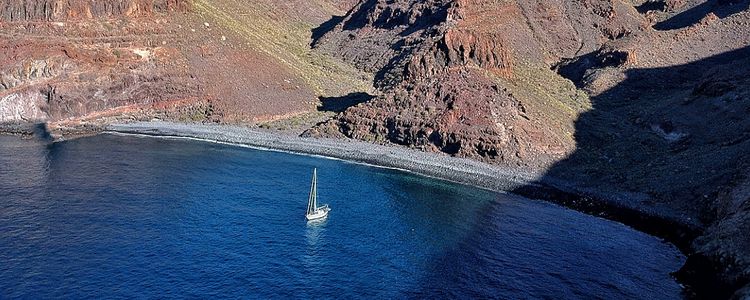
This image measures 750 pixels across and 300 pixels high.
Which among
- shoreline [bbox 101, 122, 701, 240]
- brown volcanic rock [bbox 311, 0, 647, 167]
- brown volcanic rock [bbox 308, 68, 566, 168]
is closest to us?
shoreline [bbox 101, 122, 701, 240]

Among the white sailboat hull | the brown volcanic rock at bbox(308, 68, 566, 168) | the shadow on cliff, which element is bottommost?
the white sailboat hull

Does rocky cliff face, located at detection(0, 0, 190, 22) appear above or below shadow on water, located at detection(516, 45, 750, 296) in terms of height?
above

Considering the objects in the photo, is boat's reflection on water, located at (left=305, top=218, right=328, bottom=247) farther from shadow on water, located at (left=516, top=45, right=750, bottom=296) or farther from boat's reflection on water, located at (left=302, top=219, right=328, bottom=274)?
shadow on water, located at (left=516, top=45, right=750, bottom=296)

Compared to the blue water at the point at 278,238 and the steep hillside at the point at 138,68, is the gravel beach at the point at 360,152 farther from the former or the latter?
the steep hillside at the point at 138,68

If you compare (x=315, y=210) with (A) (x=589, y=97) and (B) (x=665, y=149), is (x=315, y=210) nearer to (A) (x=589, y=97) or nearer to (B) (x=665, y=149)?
(B) (x=665, y=149)

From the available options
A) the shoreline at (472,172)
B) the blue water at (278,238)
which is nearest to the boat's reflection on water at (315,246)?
the blue water at (278,238)

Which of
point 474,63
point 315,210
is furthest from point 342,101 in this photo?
point 315,210

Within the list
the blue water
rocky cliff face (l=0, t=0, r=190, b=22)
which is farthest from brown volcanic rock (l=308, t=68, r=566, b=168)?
rocky cliff face (l=0, t=0, r=190, b=22)
